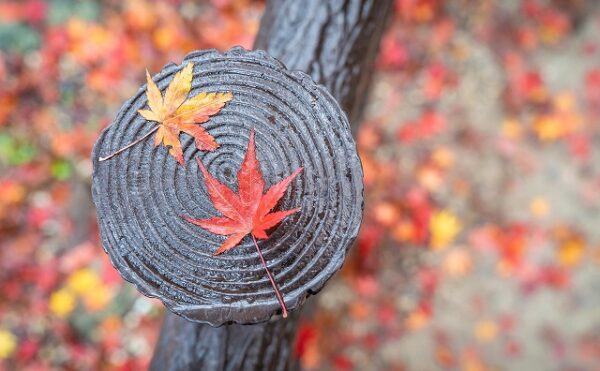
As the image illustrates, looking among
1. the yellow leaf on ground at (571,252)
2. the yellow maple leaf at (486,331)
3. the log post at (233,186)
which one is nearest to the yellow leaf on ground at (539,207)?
the yellow leaf on ground at (571,252)

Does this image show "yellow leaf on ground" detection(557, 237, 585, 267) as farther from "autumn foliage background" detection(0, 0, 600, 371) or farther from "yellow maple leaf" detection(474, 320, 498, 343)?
"yellow maple leaf" detection(474, 320, 498, 343)

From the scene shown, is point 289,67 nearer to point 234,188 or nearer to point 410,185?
point 234,188

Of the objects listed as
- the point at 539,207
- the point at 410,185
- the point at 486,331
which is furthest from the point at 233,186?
the point at 539,207

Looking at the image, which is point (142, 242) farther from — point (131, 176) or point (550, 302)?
point (550, 302)

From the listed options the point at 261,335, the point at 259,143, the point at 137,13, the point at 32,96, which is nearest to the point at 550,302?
the point at 261,335

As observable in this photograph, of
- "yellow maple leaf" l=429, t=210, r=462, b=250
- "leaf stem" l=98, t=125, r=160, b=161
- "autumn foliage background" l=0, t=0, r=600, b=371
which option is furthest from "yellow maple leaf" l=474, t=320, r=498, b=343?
"leaf stem" l=98, t=125, r=160, b=161

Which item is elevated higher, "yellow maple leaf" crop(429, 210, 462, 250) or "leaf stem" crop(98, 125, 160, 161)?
"yellow maple leaf" crop(429, 210, 462, 250)
